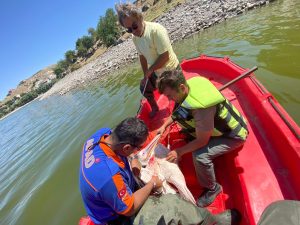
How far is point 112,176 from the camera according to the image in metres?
2.26

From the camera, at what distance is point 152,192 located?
289cm

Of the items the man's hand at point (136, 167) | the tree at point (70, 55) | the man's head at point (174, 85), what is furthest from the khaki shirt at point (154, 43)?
the tree at point (70, 55)

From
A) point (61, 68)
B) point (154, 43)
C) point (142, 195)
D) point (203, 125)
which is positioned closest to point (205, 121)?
point (203, 125)

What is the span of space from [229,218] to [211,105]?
1.21 meters

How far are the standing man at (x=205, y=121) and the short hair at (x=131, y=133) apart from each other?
60cm

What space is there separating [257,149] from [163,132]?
1.41m

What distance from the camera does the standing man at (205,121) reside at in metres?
2.74

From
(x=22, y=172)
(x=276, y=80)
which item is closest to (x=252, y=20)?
(x=276, y=80)

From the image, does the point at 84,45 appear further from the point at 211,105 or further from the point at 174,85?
the point at 211,105

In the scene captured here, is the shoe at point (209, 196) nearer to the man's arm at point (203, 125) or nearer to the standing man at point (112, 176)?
the man's arm at point (203, 125)

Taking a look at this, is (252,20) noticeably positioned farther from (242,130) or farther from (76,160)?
(242,130)

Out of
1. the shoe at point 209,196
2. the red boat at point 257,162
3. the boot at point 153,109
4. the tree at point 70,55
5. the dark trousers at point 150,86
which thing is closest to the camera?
the red boat at point 257,162

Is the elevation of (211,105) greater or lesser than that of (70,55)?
greater

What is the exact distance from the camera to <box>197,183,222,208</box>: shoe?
10.0 ft
